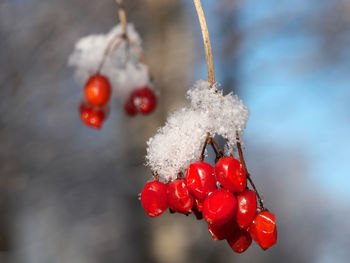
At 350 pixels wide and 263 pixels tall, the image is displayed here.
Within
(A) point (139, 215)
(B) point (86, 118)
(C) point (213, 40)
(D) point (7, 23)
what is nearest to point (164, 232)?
(A) point (139, 215)

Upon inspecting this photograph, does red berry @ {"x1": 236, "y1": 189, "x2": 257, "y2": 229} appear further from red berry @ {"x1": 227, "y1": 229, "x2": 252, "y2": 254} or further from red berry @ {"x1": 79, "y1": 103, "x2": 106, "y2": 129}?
red berry @ {"x1": 79, "y1": 103, "x2": 106, "y2": 129}

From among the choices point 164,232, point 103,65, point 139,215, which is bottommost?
point 103,65

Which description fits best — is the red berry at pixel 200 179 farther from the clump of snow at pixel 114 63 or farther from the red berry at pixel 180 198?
the clump of snow at pixel 114 63

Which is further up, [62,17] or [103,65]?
[62,17]

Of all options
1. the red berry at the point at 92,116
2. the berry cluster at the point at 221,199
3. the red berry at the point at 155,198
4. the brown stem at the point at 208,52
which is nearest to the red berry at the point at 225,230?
the berry cluster at the point at 221,199

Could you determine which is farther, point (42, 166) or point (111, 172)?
point (111, 172)

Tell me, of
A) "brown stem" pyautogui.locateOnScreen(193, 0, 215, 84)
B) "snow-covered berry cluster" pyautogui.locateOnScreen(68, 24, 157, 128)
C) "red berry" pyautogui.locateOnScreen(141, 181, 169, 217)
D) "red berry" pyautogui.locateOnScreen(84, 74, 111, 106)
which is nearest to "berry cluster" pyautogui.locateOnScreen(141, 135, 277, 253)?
"red berry" pyautogui.locateOnScreen(141, 181, 169, 217)

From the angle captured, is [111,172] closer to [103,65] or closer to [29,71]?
[29,71]
